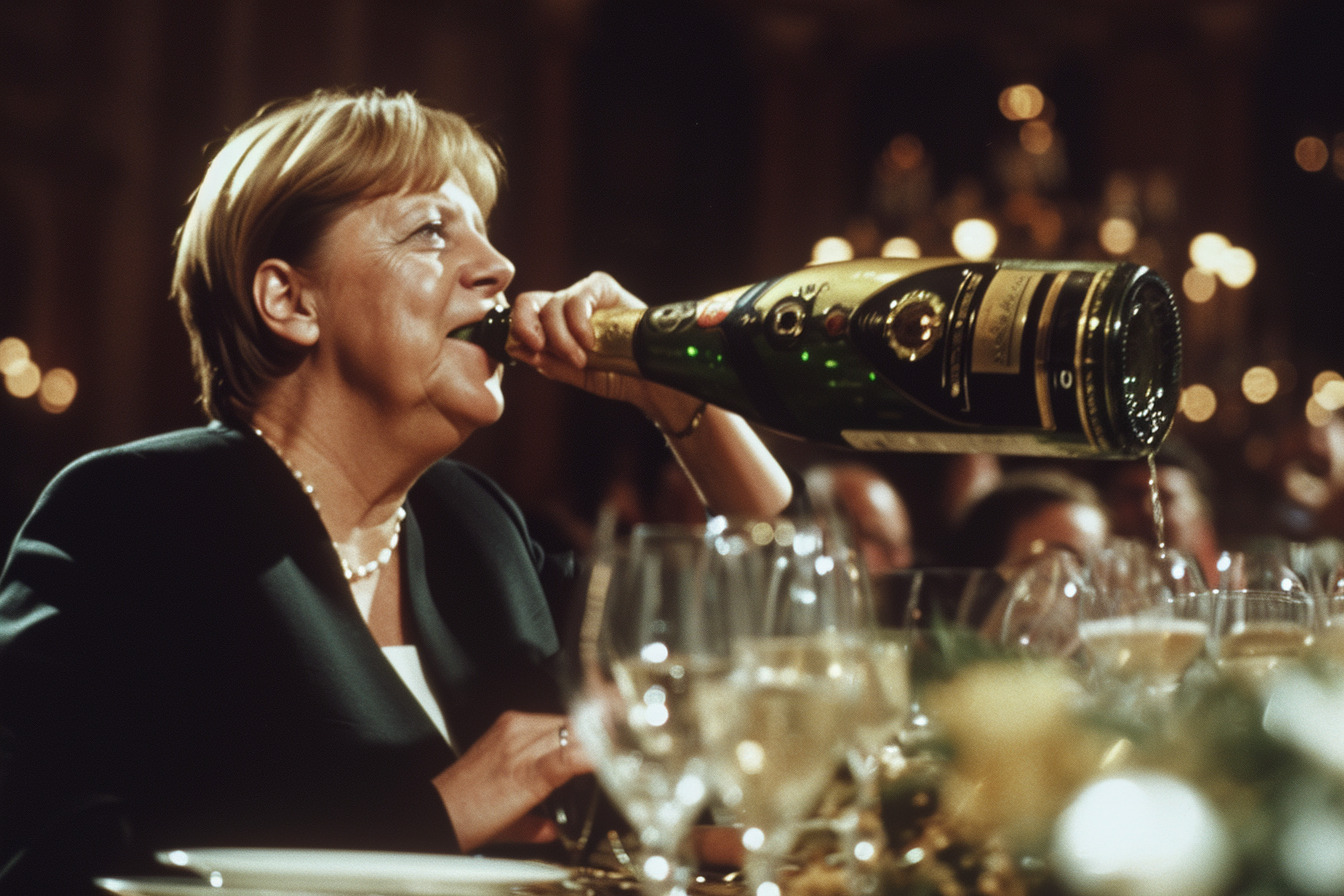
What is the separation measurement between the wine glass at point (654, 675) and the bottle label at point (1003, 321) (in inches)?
17.8

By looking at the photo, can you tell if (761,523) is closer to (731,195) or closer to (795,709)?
(795,709)

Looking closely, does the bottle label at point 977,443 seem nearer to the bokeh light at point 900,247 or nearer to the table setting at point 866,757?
the table setting at point 866,757

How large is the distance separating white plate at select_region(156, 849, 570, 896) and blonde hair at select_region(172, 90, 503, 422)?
65cm

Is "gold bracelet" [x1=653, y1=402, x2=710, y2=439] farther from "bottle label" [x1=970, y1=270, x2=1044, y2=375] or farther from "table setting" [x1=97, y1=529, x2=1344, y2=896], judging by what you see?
"table setting" [x1=97, y1=529, x2=1344, y2=896]

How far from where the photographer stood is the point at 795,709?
63cm

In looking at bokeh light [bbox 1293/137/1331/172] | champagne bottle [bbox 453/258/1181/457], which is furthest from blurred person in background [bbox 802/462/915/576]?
bokeh light [bbox 1293/137/1331/172]

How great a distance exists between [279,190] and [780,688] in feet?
2.80

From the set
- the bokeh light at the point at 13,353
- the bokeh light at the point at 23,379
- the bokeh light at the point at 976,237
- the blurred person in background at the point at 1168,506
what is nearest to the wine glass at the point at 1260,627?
the blurred person in background at the point at 1168,506

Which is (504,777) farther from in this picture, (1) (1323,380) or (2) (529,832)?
(1) (1323,380)

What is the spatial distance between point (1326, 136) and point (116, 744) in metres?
9.90

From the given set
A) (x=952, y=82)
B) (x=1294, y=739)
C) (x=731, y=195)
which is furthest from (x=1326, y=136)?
(x=1294, y=739)

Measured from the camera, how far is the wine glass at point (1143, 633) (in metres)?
0.91

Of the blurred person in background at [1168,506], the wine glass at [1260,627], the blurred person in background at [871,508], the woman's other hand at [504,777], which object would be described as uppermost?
the wine glass at [1260,627]

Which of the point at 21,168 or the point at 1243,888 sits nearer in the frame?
the point at 1243,888
